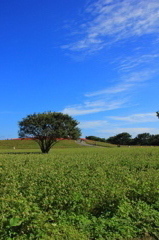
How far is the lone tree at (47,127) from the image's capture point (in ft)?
146

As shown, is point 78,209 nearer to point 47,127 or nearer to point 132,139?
point 47,127

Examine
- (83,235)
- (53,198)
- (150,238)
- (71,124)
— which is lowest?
(150,238)

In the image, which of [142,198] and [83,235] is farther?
[142,198]

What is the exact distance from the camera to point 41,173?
9547 millimetres

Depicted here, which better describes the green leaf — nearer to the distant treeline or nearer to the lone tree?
the lone tree

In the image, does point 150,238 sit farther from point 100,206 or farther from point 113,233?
point 100,206

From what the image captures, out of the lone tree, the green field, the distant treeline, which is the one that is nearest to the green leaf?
the green field

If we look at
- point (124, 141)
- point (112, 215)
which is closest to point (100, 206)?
point (112, 215)

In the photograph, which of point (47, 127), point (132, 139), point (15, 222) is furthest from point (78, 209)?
point (132, 139)

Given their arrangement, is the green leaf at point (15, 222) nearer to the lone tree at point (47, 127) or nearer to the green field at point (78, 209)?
the green field at point (78, 209)

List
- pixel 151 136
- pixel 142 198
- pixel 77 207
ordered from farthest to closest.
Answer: pixel 151 136 → pixel 142 198 → pixel 77 207

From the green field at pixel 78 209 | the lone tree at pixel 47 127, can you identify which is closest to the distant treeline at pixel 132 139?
the lone tree at pixel 47 127

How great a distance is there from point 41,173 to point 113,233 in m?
4.34

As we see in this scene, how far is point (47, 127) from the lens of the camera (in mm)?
44688
